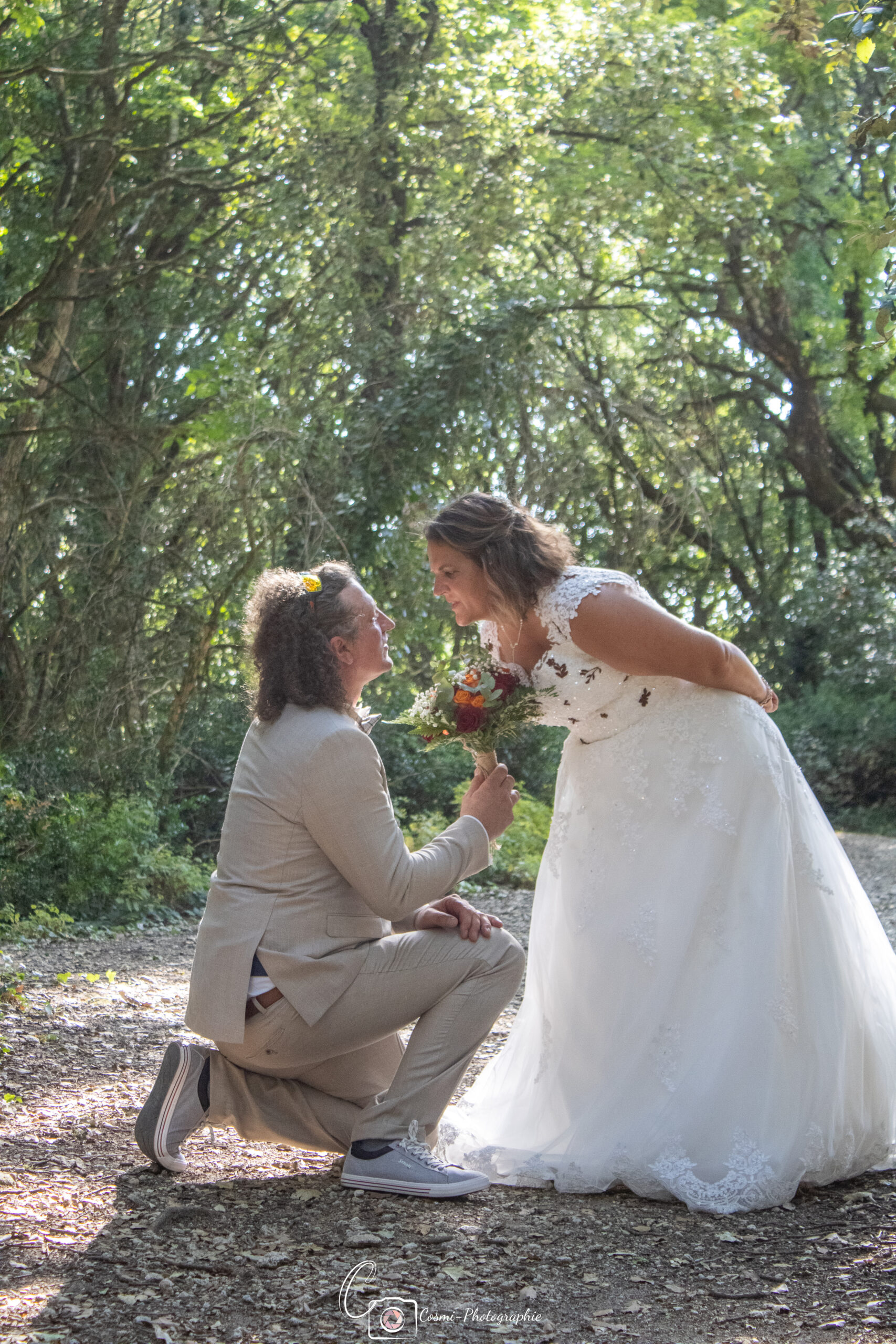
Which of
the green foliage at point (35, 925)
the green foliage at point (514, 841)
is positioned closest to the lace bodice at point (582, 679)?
the green foliage at point (35, 925)

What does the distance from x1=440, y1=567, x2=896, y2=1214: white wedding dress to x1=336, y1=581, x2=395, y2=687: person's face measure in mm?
557

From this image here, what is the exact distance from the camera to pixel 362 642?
3123 millimetres

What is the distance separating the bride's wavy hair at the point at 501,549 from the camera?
3.50 m

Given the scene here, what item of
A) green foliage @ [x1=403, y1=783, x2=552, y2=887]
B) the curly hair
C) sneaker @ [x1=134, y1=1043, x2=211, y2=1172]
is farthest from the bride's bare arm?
green foliage @ [x1=403, y1=783, x2=552, y2=887]

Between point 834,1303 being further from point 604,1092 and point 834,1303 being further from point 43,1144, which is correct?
point 43,1144

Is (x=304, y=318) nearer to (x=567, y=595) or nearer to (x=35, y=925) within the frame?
(x=35, y=925)

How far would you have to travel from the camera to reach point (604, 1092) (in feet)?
10.6

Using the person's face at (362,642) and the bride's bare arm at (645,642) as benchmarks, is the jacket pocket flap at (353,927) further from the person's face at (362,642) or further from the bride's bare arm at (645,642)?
the bride's bare arm at (645,642)

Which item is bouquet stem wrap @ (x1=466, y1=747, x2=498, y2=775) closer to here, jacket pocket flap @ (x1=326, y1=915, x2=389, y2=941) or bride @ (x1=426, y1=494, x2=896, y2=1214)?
bride @ (x1=426, y1=494, x2=896, y2=1214)

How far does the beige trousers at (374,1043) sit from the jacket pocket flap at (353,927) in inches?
1.8

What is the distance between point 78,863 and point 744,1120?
6255 mm

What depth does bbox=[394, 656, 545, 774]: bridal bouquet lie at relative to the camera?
11.1 feet

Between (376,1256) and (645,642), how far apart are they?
5.59 ft

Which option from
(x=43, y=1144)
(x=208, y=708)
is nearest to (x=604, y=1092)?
(x=43, y=1144)
